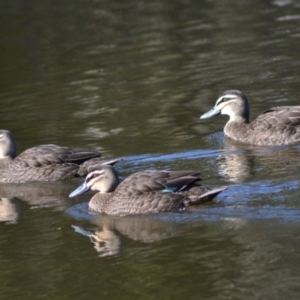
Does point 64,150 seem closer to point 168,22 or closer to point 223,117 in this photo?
point 223,117

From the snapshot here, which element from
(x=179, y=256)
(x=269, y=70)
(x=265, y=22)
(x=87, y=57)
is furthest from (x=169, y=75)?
(x=179, y=256)

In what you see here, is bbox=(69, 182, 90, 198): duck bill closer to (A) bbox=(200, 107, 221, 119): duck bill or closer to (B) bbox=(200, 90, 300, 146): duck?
(B) bbox=(200, 90, 300, 146): duck

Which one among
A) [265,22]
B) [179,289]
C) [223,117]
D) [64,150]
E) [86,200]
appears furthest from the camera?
[265,22]

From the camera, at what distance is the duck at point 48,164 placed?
14.5 meters

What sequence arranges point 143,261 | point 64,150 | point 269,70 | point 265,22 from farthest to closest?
1. point 265,22
2. point 269,70
3. point 64,150
4. point 143,261

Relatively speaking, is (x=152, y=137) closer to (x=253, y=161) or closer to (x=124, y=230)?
(x=253, y=161)

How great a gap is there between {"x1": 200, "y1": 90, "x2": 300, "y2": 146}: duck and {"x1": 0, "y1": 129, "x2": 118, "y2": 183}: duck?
9.19ft

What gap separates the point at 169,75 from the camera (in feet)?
71.2

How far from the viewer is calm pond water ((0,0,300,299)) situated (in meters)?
9.92

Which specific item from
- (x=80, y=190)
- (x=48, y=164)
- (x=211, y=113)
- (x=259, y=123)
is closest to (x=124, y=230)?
(x=80, y=190)

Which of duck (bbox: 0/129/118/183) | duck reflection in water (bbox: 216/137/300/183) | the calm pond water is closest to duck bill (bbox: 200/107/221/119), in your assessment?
the calm pond water

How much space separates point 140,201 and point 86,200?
4.16 feet

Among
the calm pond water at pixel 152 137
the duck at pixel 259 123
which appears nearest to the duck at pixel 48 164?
the calm pond water at pixel 152 137

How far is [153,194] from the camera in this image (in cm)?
1217
